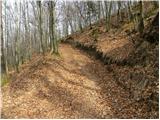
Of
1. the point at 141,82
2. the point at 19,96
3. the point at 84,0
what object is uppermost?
the point at 84,0

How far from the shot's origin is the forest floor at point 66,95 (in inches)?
563

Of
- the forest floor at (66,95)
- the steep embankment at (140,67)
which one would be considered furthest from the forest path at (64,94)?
the steep embankment at (140,67)

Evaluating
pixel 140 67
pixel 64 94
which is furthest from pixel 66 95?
pixel 140 67

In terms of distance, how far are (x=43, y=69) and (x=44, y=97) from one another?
588 cm

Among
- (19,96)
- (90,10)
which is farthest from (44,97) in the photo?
(90,10)

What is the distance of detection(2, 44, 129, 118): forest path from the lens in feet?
47.5

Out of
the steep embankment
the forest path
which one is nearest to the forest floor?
the forest path

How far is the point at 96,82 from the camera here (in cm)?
1981

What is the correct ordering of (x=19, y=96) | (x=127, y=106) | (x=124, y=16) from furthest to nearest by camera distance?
(x=124, y=16)
(x=19, y=96)
(x=127, y=106)

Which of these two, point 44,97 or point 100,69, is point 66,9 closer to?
point 100,69

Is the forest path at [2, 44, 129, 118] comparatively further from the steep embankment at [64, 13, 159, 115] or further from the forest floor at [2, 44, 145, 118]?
the steep embankment at [64, 13, 159, 115]

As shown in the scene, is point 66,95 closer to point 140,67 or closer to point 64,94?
point 64,94

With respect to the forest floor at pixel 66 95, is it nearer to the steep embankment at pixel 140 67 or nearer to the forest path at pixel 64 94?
the forest path at pixel 64 94

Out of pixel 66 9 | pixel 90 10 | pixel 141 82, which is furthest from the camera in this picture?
pixel 66 9
